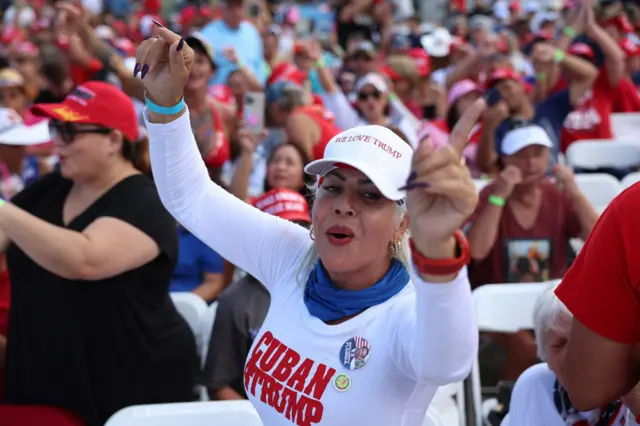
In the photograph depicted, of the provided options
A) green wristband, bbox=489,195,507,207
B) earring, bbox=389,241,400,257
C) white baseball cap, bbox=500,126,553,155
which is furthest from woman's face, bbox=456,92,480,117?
earring, bbox=389,241,400,257

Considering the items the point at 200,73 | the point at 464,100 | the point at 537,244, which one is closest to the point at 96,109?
the point at 537,244

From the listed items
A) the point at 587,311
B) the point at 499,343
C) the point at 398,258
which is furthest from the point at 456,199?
the point at 499,343

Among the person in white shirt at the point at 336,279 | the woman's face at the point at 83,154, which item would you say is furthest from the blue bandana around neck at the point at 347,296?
the woman's face at the point at 83,154

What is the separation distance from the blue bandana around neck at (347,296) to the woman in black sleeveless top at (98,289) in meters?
0.98

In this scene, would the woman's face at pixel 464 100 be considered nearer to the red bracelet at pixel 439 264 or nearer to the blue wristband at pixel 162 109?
the blue wristband at pixel 162 109

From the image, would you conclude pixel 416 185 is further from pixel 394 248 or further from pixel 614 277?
pixel 394 248

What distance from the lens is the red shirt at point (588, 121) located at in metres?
6.22

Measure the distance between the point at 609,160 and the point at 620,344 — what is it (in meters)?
4.58

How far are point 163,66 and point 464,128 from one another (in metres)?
0.83

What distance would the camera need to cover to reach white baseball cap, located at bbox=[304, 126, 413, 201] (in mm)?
1599

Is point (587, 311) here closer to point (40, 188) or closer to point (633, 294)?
point (633, 294)

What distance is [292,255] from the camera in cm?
191

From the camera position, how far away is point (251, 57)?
296 inches

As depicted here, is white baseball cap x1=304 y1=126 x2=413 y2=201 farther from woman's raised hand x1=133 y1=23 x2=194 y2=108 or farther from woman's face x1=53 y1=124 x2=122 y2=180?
woman's face x1=53 y1=124 x2=122 y2=180
